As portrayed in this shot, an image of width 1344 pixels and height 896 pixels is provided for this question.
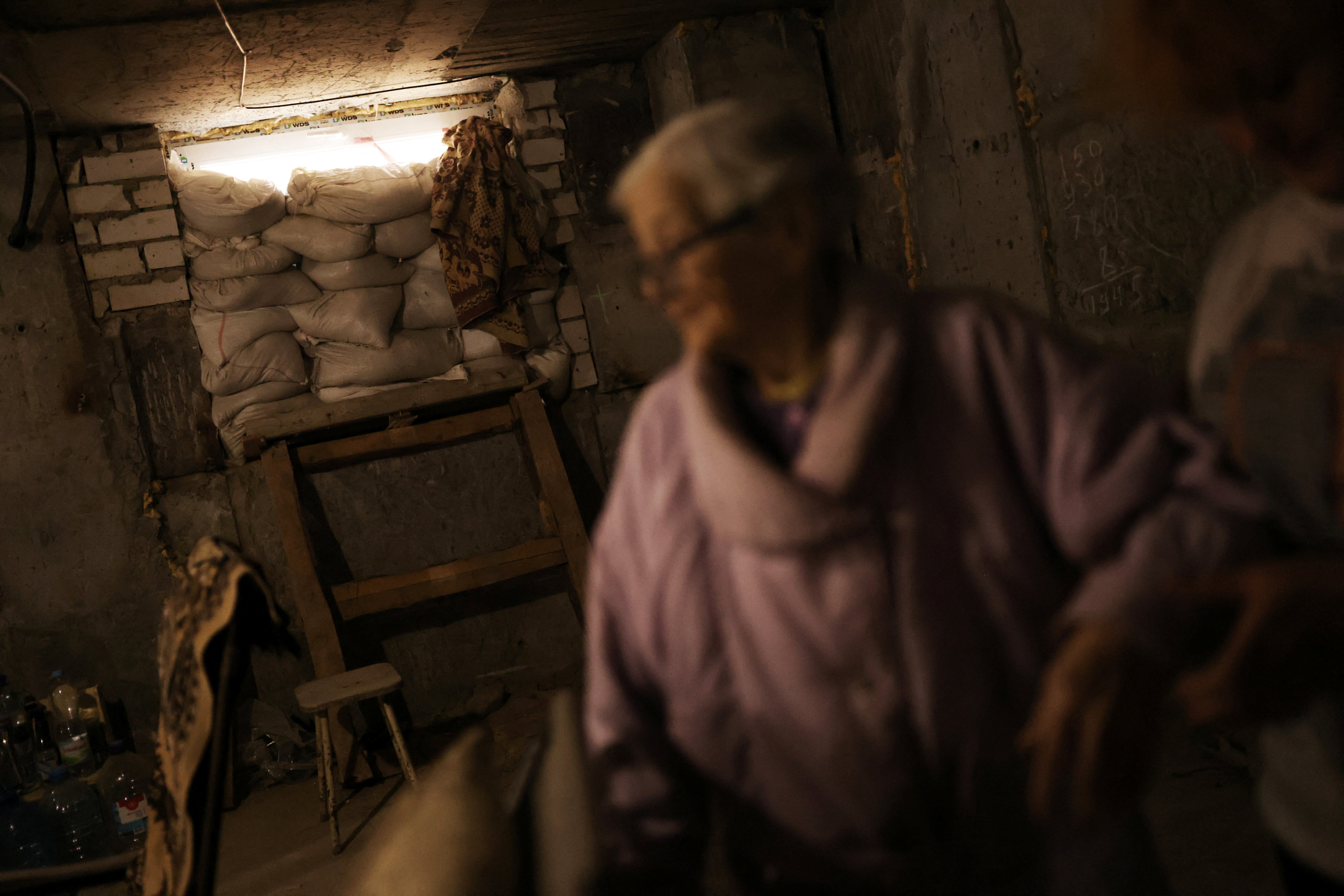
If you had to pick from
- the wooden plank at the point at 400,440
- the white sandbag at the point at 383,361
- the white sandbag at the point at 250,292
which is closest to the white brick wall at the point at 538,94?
the white sandbag at the point at 383,361

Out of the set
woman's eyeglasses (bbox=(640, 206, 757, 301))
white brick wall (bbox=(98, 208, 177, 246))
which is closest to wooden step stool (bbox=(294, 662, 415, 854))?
white brick wall (bbox=(98, 208, 177, 246))

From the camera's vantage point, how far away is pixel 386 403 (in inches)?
137

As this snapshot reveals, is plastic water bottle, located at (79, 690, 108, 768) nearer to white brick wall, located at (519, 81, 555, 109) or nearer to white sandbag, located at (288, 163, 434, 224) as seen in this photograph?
white sandbag, located at (288, 163, 434, 224)

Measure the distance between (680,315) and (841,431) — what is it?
0.51 ft

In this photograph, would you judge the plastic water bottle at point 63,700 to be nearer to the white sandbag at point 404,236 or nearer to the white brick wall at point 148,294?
the white brick wall at point 148,294

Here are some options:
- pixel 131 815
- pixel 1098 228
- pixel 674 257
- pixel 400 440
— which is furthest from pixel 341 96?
pixel 674 257

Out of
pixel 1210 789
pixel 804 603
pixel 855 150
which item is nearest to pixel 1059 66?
pixel 855 150

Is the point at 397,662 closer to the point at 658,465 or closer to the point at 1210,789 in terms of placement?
the point at 1210,789

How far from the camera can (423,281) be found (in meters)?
3.73

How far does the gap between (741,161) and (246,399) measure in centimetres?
336

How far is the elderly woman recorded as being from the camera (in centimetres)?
65

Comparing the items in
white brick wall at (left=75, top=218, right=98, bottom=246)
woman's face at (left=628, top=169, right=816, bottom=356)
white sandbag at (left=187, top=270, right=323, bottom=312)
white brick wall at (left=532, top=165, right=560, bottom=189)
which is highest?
white brick wall at (left=75, top=218, right=98, bottom=246)

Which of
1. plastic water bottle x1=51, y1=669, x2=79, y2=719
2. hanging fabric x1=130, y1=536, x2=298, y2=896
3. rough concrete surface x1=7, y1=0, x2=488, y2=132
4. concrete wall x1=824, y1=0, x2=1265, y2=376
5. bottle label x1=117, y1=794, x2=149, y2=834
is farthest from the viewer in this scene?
plastic water bottle x1=51, y1=669, x2=79, y2=719

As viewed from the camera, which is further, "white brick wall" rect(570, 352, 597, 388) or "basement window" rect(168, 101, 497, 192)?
"white brick wall" rect(570, 352, 597, 388)
